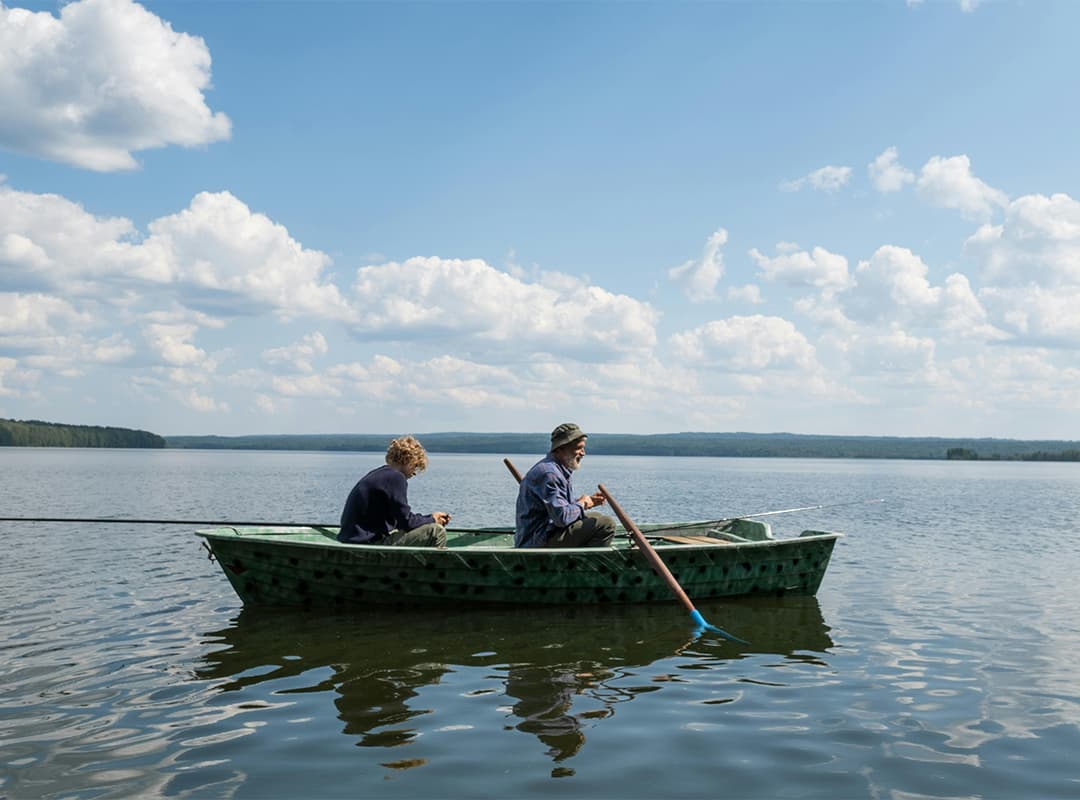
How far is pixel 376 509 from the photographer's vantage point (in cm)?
Answer: 1170

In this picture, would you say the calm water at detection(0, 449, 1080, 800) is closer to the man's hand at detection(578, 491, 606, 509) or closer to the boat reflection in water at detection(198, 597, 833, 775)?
the boat reflection in water at detection(198, 597, 833, 775)

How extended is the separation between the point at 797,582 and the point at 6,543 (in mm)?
17077

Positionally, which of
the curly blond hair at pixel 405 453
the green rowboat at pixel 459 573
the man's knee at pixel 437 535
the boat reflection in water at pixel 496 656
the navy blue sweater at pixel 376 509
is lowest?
the boat reflection in water at pixel 496 656

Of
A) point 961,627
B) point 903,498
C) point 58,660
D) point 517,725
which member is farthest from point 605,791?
point 903,498

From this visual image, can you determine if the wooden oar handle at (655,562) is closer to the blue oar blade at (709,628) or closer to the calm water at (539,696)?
the blue oar blade at (709,628)

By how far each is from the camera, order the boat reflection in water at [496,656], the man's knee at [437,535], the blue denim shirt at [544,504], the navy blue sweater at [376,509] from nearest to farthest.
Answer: the boat reflection in water at [496,656]
the blue denim shirt at [544,504]
the navy blue sweater at [376,509]
the man's knee at [437,535]

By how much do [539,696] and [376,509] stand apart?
4.50 meters

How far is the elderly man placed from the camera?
11461mm

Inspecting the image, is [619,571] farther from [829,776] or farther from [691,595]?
[829,776]

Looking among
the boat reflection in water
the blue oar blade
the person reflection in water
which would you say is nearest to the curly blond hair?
the boat reflection in water

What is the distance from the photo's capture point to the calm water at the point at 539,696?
5906mm

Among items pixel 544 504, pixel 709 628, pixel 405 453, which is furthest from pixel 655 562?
pixel 405 453

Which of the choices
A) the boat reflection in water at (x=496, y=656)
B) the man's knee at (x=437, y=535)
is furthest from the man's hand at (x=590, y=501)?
the man's knee at (x=437, y=535)

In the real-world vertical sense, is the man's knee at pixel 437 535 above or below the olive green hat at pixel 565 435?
below
